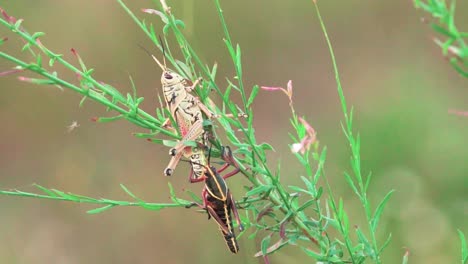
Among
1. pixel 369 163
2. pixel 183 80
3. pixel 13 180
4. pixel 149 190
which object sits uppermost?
pixel 183 80

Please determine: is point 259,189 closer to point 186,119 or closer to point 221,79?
point 186,119

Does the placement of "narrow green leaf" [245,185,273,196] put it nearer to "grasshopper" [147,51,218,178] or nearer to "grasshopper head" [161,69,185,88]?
"grasshopper" [147,51,218,178]

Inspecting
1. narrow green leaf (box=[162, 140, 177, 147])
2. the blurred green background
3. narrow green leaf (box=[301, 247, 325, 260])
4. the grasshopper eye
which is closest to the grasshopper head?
the grasshopper eye

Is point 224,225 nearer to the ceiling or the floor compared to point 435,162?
nearer to the ceiling

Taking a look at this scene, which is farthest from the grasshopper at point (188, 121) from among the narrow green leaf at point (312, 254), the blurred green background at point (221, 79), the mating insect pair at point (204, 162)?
the blurred green background at point (221, 79)

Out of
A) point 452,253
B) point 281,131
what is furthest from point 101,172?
point 452,253

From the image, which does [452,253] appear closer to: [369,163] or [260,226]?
[369,163]
